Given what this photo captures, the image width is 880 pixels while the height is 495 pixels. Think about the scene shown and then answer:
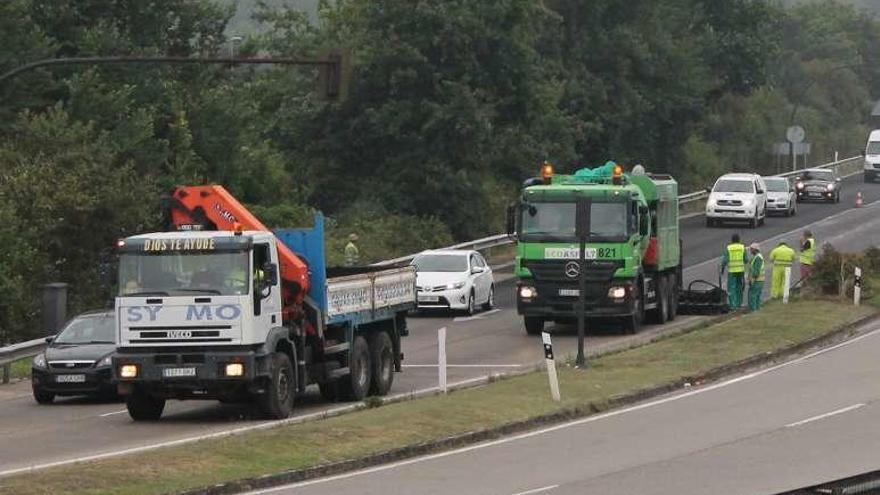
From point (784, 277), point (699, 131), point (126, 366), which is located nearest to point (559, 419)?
point (126, 366)

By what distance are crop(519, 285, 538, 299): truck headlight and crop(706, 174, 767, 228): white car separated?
3292 cm

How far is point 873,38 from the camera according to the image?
156 metres

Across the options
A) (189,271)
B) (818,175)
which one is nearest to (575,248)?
(189,271)

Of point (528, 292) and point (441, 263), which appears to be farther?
point (441, 263)

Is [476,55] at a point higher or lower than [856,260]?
higher

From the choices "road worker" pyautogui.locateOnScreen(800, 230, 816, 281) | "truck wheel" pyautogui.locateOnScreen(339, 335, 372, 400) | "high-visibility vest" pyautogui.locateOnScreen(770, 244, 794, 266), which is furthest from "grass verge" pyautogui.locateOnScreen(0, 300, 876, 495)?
"road worker" pyautogui.locateOnScreen(800, 230, 816, 281)

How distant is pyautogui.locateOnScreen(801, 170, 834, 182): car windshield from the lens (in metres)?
82.2

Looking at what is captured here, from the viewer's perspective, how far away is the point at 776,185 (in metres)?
73.4

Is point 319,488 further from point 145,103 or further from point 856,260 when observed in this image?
point 145,103

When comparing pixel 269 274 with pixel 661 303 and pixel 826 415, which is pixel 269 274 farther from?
pixel 661 303

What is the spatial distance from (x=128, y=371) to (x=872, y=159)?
248 feet

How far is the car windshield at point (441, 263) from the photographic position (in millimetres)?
43031

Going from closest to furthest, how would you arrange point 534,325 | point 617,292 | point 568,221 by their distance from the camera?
point 568,221 → point 617,292 → point 534,325

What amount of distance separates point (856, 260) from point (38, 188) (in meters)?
18.9
